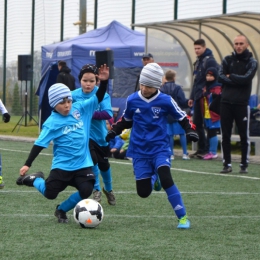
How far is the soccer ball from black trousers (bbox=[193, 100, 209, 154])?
807 cm

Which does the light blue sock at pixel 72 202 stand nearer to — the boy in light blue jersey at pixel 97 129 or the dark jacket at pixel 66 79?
the boy in light blue jersey at pixel 97 129

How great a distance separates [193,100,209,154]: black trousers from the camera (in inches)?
596

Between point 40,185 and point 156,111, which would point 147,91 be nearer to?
point 156,111

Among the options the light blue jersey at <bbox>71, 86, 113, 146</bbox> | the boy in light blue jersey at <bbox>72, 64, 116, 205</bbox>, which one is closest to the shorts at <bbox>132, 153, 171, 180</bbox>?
the boy in light blue jersey at <bbox>72, 64, 116, 205</bbox>

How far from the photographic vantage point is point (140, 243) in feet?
20.8

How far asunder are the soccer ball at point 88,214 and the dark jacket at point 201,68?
783 centimetres

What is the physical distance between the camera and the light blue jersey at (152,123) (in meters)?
7.56

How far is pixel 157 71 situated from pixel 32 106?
2329 centimetres

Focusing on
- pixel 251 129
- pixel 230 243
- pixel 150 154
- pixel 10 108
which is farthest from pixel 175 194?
pixel 10 108

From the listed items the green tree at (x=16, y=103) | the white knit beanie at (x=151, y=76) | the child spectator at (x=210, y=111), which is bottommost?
the green tree at (x=16, y=103)

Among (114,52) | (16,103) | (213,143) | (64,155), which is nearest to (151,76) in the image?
(64,155)

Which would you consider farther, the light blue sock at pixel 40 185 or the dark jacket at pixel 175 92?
the dark jacket at pixel 175 92

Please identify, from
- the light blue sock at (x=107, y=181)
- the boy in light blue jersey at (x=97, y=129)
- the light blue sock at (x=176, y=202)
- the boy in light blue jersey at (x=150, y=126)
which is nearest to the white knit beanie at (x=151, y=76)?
the boy in light blue jersey at (x=150, y=126)

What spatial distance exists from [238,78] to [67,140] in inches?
201
